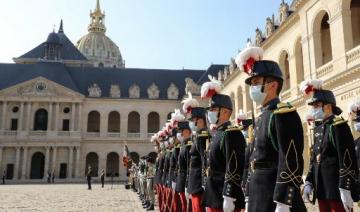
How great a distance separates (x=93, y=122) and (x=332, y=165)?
4394cm

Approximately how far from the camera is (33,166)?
43.8 meters

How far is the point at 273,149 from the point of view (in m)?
3.65

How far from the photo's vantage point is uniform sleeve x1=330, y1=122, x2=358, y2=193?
15.5ft

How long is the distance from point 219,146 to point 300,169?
1509 millimetres

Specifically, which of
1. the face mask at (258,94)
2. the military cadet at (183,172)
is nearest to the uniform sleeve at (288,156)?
the face mask at (258,94)

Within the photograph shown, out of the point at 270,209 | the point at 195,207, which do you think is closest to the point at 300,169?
the point at 270,209

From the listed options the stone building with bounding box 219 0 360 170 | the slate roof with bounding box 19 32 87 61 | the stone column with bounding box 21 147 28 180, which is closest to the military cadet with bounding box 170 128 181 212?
the stone building with bounding box 219 0 360 170

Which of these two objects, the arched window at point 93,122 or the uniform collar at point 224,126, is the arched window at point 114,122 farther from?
the uniform collar at point 224,126

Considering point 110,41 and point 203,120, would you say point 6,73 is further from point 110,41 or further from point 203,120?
point 203,120

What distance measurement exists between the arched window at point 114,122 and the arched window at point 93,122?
150 centimetres

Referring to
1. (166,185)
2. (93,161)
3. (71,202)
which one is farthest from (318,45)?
(93,161)

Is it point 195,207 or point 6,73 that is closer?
point 195,207

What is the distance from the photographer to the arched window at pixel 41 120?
44844 mm

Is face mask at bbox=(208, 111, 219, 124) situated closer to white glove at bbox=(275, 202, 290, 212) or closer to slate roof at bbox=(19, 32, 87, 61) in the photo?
white glove at bbox=(275, 202, 290, 212)
